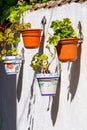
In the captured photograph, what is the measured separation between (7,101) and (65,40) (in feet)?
10.5

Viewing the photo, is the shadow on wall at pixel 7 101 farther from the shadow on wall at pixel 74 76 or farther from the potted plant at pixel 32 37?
the shadow on wall at pixel 74 76

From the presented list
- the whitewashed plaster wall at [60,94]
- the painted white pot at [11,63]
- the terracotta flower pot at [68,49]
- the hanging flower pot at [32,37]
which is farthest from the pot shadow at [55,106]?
the painted white pot at [11,63]

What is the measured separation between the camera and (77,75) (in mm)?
4434

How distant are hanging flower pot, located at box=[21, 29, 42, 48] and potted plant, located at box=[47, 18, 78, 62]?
838mm

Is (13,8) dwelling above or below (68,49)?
above

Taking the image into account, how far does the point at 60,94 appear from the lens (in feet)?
16.2

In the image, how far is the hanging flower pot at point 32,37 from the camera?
5.12 meters

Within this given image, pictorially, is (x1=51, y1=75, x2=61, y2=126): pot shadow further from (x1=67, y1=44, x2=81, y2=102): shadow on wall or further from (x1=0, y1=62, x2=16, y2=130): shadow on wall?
(x1=0, y1=62, x2=16, y2=130): shadow on wall

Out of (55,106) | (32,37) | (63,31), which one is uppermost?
(63,31)

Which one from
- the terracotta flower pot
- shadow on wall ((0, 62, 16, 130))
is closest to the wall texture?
the terracotta flower pot

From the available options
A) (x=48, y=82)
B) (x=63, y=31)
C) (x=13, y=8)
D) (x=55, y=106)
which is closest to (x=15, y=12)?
(x=13, y=8)

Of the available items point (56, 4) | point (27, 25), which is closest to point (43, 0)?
point (27, 25)

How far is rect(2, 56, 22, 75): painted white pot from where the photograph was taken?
5836 mm

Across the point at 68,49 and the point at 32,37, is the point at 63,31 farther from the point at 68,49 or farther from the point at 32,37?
the point at 32,37
